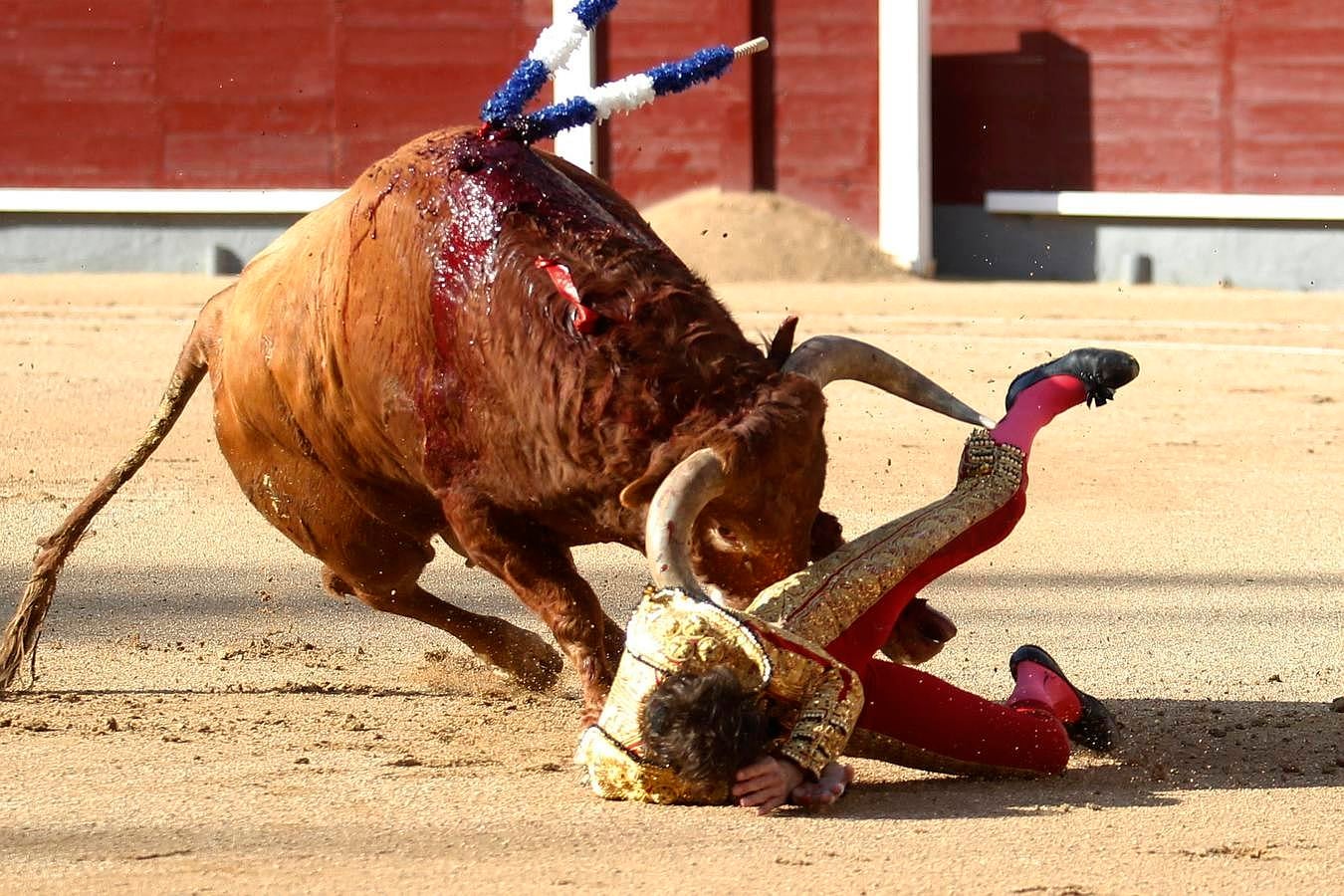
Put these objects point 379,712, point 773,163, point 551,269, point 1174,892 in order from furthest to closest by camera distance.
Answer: point 773,163, point 379,712, point 551,269, point 1174,892

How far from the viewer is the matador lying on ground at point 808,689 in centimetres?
262

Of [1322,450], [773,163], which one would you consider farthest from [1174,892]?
[773,163]

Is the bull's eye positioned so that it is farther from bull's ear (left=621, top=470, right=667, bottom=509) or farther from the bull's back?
the bull's back

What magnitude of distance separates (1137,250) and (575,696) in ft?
26.1

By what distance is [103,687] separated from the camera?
3730mm

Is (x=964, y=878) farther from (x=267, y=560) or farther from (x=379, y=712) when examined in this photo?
(x=267, y=560)

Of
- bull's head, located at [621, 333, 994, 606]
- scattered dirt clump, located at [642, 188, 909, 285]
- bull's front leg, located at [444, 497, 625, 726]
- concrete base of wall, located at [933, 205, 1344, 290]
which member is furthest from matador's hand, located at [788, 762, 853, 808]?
concrete base of wall, located at [933, 205, 1344, 290]

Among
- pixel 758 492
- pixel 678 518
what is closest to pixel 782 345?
pixel 758 492

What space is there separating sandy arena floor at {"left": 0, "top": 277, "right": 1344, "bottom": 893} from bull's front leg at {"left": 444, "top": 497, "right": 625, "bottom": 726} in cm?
19

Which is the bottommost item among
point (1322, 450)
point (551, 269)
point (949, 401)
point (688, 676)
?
point (1322, 450)

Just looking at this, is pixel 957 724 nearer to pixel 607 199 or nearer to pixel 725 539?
pixel 725 539

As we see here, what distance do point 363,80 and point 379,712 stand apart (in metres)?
8.60

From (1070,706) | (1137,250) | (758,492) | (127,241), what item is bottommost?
(1137,250)

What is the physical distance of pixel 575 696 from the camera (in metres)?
3.67
